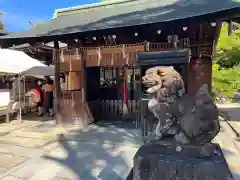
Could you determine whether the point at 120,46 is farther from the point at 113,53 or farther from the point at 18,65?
the point at 18,65

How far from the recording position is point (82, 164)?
4.06 m

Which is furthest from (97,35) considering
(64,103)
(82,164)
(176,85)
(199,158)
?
(199,158)

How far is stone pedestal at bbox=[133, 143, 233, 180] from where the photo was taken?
188 cm

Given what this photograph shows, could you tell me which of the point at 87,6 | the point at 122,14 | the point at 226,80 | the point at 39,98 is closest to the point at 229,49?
the point at 226,80

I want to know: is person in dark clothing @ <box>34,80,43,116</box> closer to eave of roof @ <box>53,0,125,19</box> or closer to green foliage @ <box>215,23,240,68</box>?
eave of roof @ <box>53,0,125,19</box>

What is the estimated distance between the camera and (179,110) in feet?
6.74

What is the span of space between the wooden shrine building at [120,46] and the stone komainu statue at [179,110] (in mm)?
2866

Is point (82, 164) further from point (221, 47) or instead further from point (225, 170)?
point (221, 47)

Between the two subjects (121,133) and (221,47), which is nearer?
(121,133)

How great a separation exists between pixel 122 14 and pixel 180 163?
598 cm

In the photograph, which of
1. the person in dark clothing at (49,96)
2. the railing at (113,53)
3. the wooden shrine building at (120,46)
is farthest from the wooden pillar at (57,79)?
the person in dark clothing at (49,96)

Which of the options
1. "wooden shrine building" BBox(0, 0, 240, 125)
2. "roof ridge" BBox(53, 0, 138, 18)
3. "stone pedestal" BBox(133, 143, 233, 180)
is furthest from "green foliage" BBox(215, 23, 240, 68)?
"stone pedestal" BBox(133, 143, 233, 180)

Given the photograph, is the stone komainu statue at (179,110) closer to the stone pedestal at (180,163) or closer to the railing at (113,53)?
the stone pedestal at (180,163)

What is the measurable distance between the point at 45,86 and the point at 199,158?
27.0ft
